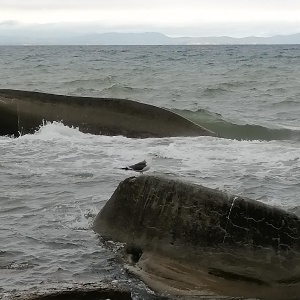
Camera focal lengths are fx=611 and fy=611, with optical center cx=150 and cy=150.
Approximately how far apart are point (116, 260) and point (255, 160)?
541cm

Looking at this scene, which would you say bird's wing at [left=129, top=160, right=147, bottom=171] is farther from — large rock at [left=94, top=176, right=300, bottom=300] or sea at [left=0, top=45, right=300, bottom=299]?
large rock at [left=94, top=176, right=300, bottom=300]

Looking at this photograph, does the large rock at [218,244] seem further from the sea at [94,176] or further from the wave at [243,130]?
the wave at [243,130]

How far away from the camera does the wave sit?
600 inches

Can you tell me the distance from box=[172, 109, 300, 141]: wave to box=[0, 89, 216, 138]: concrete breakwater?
2.58 m

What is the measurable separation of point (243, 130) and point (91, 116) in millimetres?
4786

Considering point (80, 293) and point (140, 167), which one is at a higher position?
point (80, 293)

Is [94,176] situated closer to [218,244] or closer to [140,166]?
[140,166]

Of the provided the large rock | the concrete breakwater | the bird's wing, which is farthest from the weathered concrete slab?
the concrete breakwater

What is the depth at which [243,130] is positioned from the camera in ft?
53.1

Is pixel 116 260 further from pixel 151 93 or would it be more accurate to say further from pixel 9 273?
pixel 151 93

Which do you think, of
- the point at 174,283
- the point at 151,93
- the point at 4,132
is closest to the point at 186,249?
the point at 174,283

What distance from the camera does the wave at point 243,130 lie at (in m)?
15.2

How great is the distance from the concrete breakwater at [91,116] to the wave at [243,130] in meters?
2.58

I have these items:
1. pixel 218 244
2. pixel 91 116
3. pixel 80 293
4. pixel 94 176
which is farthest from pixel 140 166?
pixel 80 293
